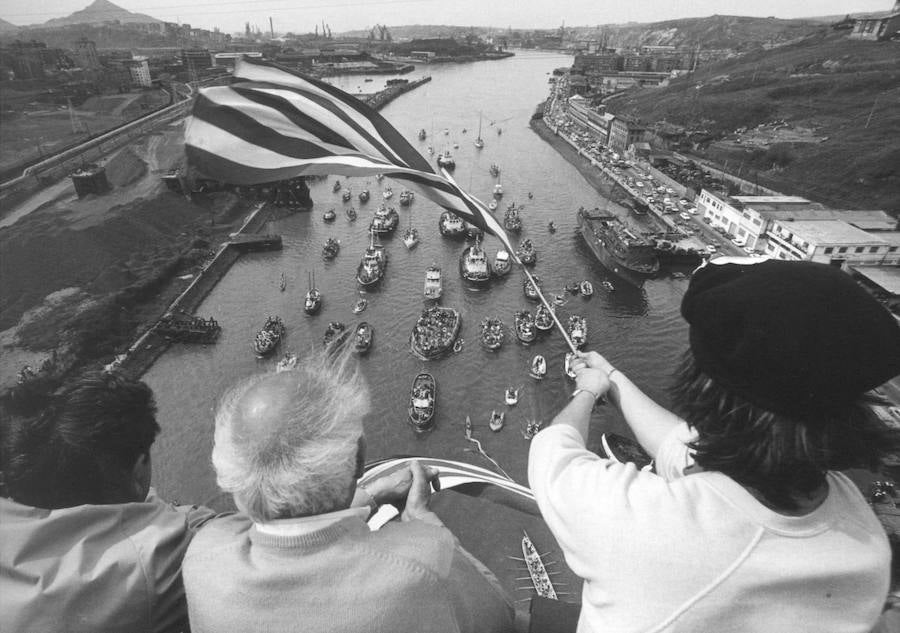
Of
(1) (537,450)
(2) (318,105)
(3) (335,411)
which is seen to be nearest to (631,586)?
(1) (537,450)

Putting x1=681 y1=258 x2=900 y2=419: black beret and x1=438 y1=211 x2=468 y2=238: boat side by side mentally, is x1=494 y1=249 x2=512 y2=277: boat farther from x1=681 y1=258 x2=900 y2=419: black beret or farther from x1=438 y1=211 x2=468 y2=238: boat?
x1=681 y1=258 x2=900 y2=419: black beret

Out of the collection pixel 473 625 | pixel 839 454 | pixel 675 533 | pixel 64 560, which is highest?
pixel 839 454

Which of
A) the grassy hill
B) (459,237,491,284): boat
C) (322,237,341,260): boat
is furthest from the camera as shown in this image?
the grassy hill

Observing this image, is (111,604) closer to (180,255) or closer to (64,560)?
(64,560)

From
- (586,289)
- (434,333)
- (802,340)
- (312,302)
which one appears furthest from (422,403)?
(802,340)

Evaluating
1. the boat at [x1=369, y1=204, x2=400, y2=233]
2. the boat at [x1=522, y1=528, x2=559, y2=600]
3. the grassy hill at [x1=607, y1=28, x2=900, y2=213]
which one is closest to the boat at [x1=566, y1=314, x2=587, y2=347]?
the boat at [x1=522, y1=528, x2=559, y2=600]
